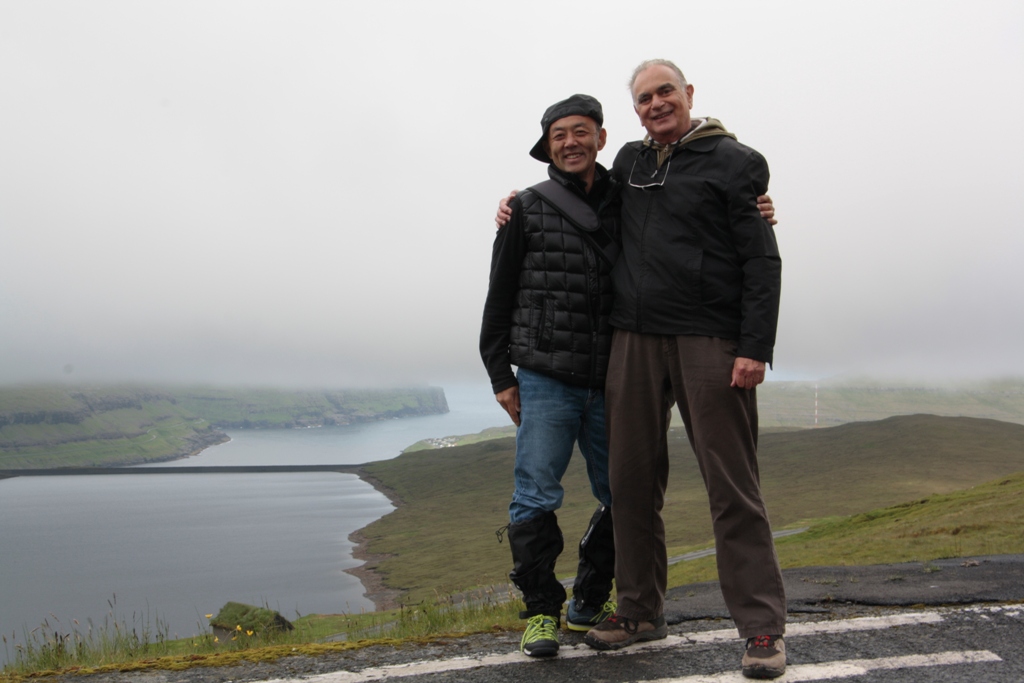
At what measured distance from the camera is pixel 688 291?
378 centimetres

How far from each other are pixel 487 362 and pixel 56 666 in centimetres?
288

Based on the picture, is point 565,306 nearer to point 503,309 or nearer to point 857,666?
point 503,309

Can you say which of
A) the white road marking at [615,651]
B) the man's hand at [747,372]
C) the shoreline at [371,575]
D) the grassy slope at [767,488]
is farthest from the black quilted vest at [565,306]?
the grassy slope at [767,488]

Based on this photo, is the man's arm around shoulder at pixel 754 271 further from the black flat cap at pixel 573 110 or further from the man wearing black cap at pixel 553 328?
the black flat cap at pixel 573 110

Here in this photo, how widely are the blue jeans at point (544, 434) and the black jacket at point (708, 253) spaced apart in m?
0.52

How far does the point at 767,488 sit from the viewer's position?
4951 inches

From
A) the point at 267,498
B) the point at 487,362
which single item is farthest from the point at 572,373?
the point at 267,498

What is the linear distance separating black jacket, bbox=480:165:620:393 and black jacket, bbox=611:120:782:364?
218 millimetres

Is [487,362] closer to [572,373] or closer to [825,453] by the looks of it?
[572,373]

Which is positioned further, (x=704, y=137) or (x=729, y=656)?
(x=704, y=137)

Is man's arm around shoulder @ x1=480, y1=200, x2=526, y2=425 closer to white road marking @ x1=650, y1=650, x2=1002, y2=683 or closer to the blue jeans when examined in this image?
the blue jeans

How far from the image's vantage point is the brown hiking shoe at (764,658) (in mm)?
3205

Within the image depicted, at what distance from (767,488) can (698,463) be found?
132 metres

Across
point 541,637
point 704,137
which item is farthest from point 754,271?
point 541,637
